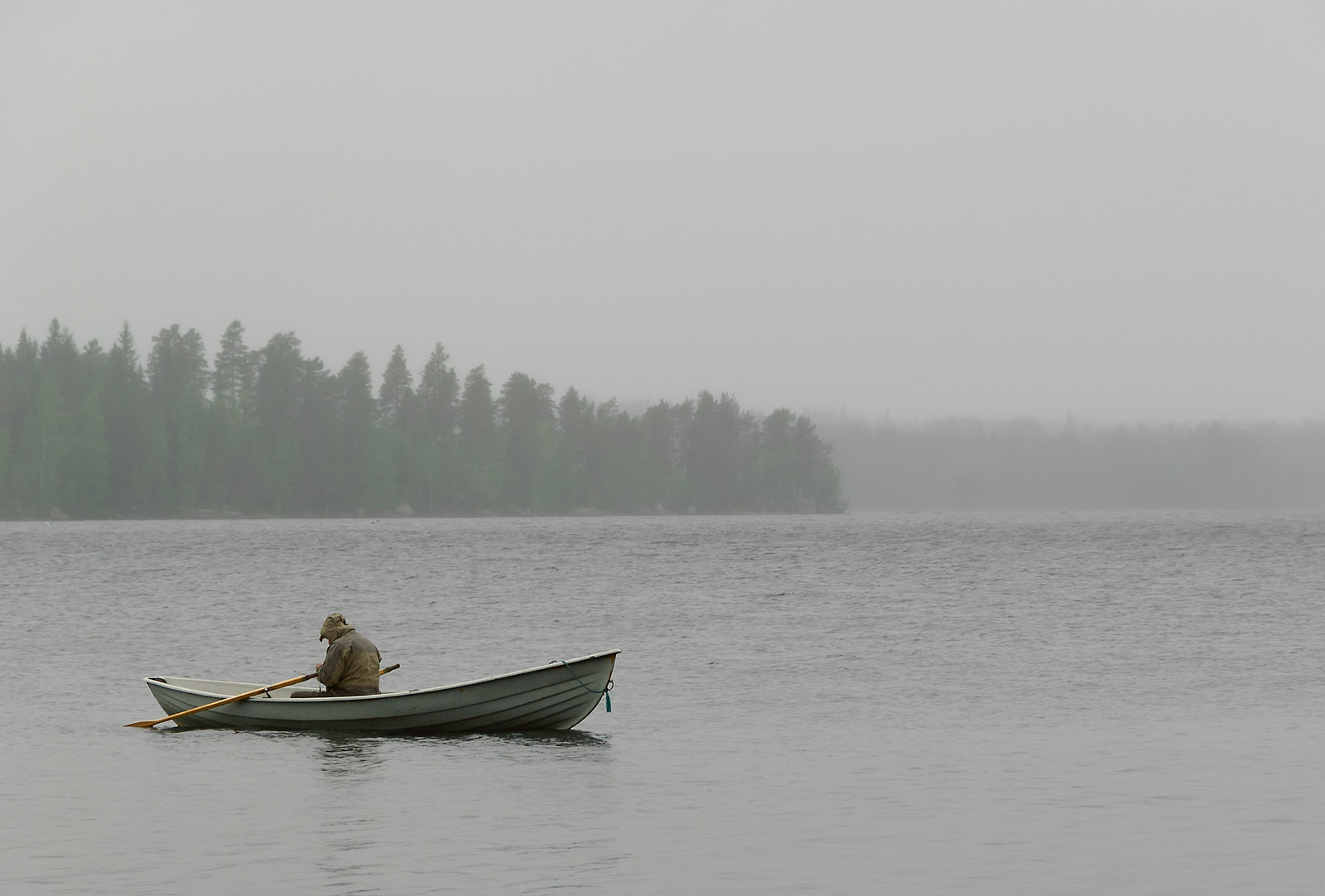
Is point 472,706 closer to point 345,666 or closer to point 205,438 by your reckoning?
point 345,666

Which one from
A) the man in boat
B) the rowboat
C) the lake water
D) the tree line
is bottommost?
the lake water

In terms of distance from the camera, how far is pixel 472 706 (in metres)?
26.1

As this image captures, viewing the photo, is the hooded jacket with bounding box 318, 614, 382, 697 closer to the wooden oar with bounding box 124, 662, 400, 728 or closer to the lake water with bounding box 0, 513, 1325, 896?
the wooden oar with bounding box 124, 662, 400, 728

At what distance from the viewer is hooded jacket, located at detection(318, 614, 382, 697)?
2634 centimetres

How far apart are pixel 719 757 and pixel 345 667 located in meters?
7.27

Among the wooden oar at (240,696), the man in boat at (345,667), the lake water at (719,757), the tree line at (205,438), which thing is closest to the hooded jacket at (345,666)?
the man in boat at (345,667)

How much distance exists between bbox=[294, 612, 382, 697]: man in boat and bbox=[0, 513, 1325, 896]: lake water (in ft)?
3.33

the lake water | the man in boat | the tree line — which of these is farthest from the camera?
the tree line

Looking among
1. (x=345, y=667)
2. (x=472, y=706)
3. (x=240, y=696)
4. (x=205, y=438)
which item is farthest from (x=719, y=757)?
(x=205, y=438)

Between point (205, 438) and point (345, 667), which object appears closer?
point (345, 667)

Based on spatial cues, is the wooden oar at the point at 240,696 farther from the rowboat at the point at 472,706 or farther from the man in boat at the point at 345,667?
the man in boat at the point at 345,667

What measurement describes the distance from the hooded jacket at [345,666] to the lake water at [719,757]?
1039 millimetres

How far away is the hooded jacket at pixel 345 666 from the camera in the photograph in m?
26.3

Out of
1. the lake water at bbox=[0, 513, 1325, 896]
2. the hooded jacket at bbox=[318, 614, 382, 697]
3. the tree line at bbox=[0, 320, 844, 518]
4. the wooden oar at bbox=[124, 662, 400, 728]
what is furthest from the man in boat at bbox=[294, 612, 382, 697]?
the tree line at bbox=[0, 320, 844, 518]
